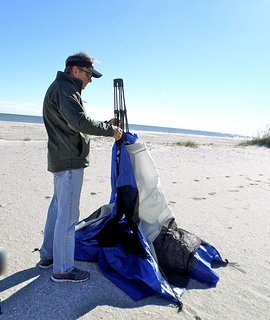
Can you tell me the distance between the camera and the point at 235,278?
3383mm

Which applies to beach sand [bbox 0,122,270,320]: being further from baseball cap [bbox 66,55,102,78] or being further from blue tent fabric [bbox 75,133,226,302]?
baseball cap [bbox 66,55,102,78]

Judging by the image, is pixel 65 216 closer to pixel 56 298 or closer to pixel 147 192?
pixel 56 298

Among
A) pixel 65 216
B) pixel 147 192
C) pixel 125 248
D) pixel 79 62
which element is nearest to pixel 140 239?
pixel 125 248

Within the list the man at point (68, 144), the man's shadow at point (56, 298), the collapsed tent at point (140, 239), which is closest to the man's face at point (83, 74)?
the man at point (68, 144)

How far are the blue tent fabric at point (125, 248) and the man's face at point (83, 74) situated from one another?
784 mm

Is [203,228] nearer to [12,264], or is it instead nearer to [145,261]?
[145,261]

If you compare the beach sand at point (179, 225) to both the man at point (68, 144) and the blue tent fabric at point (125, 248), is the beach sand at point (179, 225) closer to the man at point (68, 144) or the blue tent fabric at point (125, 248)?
the blue tent fabric at point (125, 248)

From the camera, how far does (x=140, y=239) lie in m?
3.31

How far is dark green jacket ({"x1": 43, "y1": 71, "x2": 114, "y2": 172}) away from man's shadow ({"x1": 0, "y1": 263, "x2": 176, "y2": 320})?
1067mm

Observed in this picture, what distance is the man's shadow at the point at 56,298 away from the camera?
2.63 meters

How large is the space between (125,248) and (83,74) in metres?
1.79

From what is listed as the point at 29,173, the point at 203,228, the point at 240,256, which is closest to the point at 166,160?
the point at 29,173

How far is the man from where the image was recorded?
2.84 metres

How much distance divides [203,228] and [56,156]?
8.46 feet
